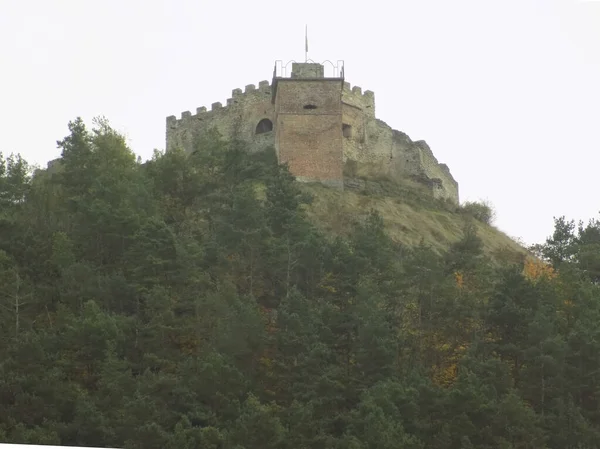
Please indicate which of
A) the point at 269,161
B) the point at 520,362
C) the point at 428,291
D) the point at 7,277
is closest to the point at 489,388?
the point at 520,362

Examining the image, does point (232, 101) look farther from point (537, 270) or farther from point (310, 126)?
point (537, 270)

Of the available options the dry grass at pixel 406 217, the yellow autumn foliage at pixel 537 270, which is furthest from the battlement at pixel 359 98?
the yellow autumn foliage at pixel 537 270

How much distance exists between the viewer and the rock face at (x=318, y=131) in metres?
44.9

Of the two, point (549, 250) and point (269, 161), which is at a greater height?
point (269, 161)

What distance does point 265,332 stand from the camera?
30297 millimetres

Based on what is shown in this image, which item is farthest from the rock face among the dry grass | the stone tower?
the dry grass

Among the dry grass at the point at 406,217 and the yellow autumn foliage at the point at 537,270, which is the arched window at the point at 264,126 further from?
the yellow autumn foliage at the point at 537,270

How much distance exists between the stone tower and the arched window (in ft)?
4.13

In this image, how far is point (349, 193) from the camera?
148 ft

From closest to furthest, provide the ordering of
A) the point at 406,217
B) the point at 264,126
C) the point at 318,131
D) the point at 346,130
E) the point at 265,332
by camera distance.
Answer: the point at 265,332, the point at 318,131, the point at 406,217, the point at 346,130, the point at 264,126

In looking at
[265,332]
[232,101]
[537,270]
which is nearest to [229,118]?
[232,101]

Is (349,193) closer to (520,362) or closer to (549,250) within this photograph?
(549,250)

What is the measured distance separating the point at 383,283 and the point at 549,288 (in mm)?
4161

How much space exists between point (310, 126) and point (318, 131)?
320mm
